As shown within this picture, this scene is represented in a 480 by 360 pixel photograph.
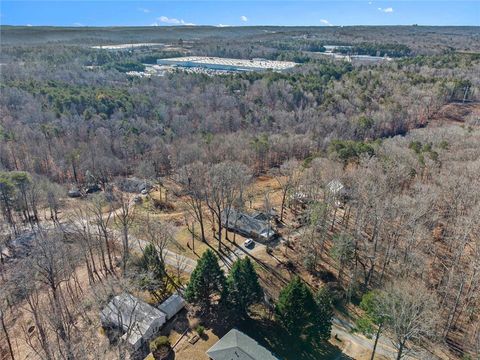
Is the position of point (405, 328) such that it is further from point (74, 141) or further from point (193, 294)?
point (74, 141)

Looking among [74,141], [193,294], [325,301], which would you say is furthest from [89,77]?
[325,301]

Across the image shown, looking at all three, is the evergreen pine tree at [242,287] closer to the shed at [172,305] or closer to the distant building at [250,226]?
the shed at [172,305]

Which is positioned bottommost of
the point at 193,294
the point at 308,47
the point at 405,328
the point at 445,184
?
the point at 193,294

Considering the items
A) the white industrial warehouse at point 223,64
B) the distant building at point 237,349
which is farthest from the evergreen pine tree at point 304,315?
the white industrial warehouse at point 223,64

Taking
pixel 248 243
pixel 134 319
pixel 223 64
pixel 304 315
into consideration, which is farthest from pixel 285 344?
pixel 223 64

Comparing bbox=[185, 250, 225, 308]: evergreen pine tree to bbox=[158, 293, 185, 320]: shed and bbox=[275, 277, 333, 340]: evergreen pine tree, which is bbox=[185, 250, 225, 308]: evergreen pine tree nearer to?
bbox=[158, 293, 185, 320]: shed
